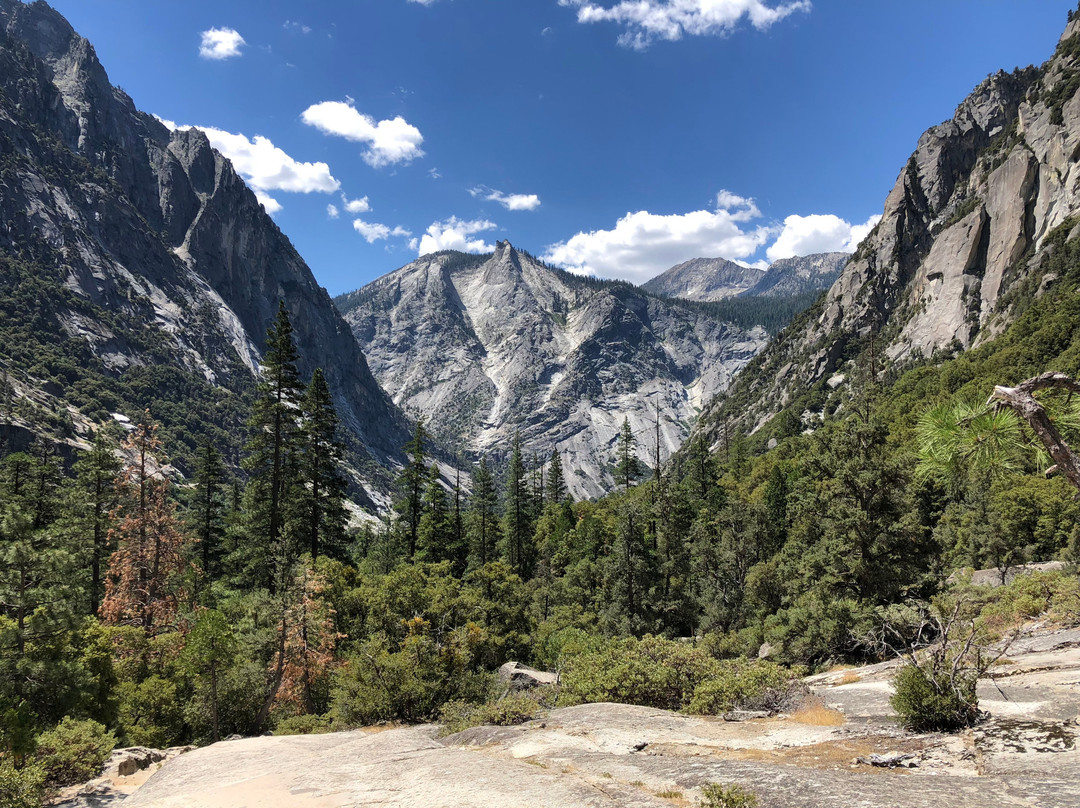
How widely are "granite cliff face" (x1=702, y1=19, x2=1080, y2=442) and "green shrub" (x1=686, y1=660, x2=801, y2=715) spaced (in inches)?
2833

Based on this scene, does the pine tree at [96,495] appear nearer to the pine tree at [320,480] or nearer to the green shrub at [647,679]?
the pine tree at [320,480]

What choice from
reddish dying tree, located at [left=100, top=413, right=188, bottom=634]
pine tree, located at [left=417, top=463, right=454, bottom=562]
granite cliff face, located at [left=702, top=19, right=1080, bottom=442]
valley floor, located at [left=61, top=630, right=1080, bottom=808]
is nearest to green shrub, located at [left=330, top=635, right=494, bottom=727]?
valley floor, located at [left=61, top=630, right=1080, bottom=808]

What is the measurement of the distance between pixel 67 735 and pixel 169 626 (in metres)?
10.9

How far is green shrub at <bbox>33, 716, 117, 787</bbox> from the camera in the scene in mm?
11289

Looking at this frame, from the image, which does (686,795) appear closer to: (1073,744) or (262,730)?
(1073,744)

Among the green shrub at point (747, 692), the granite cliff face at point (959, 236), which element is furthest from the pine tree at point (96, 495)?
the granite cliff face at point (959, 236)

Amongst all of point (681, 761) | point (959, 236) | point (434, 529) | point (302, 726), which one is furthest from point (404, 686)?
point (959, 236)

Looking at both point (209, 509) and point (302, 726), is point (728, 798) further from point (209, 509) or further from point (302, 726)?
point (209, 509)

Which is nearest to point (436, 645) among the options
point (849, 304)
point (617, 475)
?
point (617, 475)

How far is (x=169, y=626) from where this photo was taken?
21719mm

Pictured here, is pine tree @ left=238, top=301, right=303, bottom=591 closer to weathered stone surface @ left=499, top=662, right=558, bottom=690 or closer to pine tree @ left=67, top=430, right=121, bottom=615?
pine tree @ left=67, top=430, right=121, bottom=615

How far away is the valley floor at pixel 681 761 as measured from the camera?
5.73m

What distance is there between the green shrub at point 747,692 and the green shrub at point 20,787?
1251cm

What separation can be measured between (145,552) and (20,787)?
50.0ft
